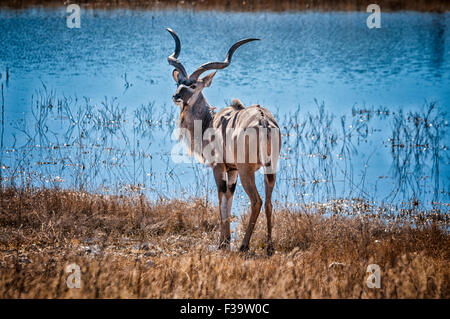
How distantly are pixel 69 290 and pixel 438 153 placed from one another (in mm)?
11477

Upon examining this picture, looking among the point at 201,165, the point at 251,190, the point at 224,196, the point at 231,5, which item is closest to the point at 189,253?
the point at 251,190

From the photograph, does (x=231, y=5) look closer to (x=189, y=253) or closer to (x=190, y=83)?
(x=190, y=83)

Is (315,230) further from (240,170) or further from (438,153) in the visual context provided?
(438,153)

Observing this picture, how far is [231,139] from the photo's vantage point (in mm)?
8289

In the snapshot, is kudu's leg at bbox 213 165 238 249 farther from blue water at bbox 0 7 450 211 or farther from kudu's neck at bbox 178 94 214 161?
blue water at bbox 0 7 450 211

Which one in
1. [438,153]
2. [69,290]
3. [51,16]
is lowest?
[438,153]

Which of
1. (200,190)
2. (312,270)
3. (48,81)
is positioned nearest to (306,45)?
(48,81)

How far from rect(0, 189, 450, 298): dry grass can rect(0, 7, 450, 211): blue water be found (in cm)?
103

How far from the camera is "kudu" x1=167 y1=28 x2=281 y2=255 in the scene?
26.0 ft

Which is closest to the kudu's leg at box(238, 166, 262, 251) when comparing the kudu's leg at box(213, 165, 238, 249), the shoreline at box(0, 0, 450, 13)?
the kudu's leg at box(213, 165, 238, 249)

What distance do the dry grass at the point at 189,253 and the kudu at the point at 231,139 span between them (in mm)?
592

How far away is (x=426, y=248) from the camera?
8000 millimetres

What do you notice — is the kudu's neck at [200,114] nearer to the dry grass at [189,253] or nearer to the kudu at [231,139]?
the kudu at [231,139]

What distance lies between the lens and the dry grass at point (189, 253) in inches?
219
